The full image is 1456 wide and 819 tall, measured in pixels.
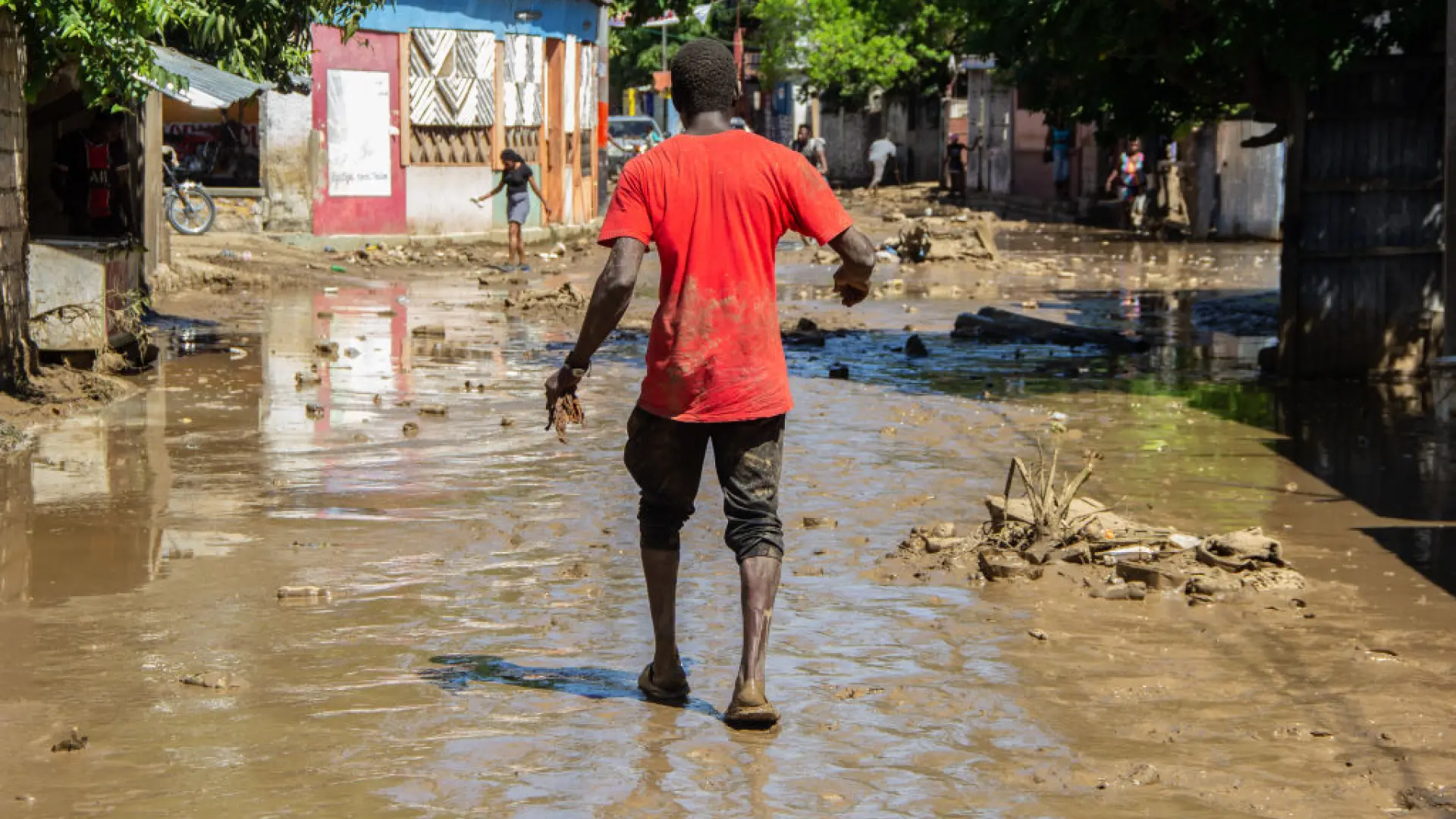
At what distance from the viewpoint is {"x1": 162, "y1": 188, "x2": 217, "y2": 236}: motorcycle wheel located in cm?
2384

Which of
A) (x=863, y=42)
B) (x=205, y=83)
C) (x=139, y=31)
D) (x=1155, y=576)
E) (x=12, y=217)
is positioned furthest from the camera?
(x=863, y=42)

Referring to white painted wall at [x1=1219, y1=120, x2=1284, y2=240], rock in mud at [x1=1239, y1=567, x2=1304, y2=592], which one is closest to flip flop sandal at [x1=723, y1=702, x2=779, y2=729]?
rock in mud at [x1=1239, y1=567, x2=1304, y2=592]

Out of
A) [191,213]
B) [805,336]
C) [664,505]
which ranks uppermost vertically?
[191,213]

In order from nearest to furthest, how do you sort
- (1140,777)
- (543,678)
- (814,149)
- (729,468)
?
1. (1140,777)
2. (729,468)
3. (543,678)
4. (814,149)

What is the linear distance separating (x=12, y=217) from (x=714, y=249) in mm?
7505

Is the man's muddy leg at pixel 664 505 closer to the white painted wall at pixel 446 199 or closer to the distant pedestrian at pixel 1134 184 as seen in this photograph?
the white painted wall at pixel 446 199

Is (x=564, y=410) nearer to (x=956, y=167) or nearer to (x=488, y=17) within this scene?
(x=488, y=17)

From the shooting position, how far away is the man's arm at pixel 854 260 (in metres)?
5.28

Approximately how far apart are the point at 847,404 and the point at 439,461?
3.44 meters

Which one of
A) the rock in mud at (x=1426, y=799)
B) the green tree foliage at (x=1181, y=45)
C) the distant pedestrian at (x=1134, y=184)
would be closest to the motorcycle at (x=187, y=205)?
the green tree foliage at (x=1181, y=45)

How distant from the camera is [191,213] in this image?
946 inches

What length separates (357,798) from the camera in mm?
4543

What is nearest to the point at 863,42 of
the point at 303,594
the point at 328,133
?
the point at 328,133

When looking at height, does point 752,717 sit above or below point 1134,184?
below
